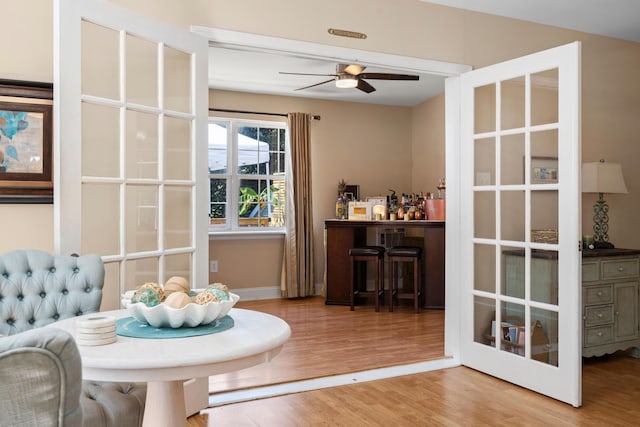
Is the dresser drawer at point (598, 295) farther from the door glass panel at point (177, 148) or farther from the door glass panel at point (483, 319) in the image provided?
the door glass panel at point (177, 148)

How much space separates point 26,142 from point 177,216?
2.65 feet

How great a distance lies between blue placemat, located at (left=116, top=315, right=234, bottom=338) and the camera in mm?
1741

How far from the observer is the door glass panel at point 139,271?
275 centimetres

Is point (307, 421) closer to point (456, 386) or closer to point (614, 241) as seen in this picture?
point (456, 386)

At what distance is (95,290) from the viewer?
2.35m

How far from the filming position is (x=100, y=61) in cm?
260

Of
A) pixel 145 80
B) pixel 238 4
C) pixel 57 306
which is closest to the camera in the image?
pixel 57 306

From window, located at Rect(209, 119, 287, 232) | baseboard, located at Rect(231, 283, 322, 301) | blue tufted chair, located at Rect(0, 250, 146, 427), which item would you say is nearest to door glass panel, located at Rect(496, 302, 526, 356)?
blue tufted chair, located at Rect(0, 250, 146, 427)

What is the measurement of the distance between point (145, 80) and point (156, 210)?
67 centimetres

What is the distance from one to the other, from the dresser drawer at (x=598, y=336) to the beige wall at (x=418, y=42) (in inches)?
37.0

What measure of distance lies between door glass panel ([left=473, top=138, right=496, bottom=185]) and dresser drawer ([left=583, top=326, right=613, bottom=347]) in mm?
1293

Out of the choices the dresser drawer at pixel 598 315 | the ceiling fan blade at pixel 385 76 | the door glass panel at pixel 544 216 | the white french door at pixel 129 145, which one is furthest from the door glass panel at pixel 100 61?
the dresser drawer at pixel 598 315

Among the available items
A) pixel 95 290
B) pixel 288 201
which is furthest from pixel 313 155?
pixel 95 290

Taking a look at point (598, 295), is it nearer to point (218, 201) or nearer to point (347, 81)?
point (347, 81)
